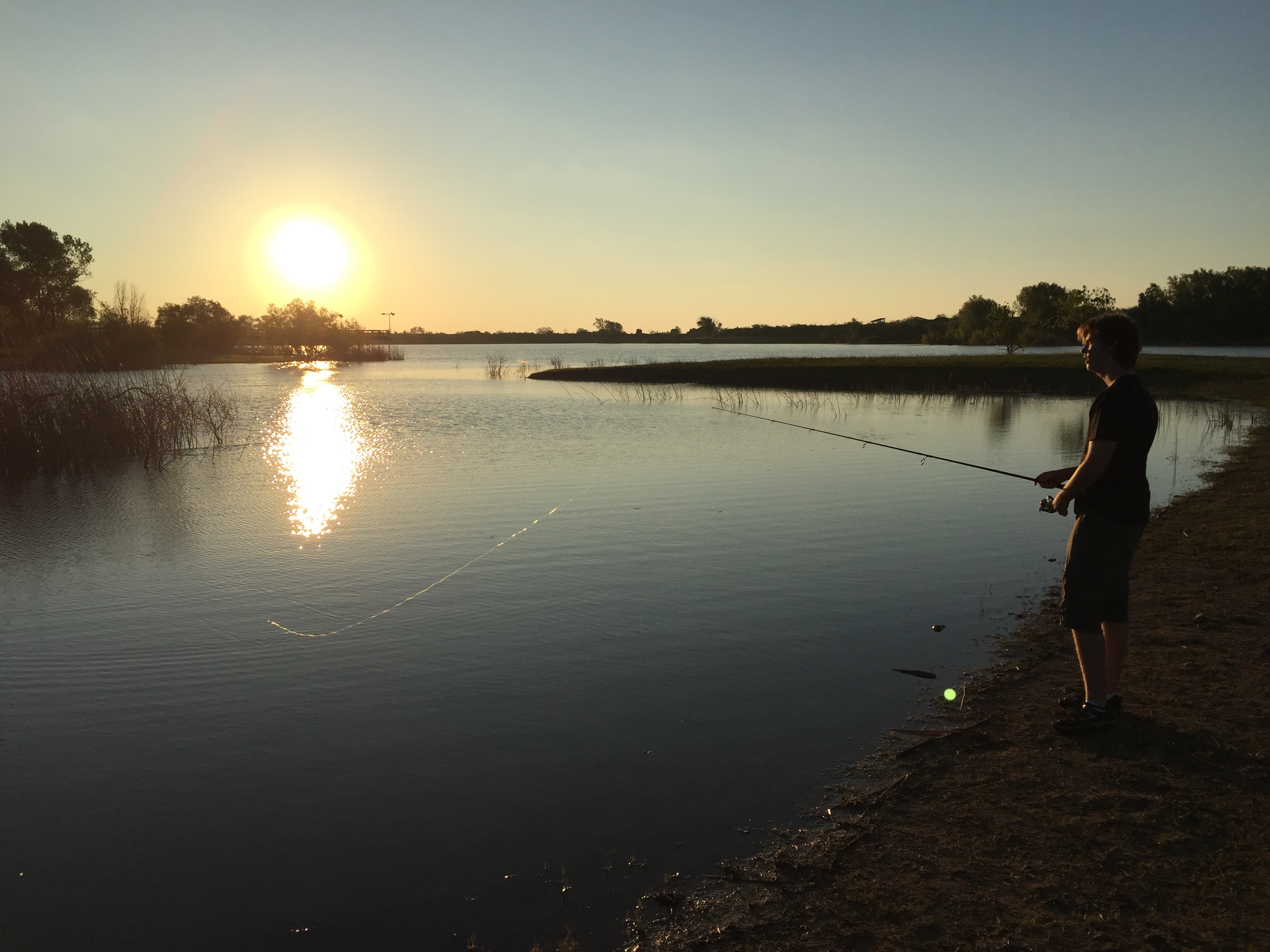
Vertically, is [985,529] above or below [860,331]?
below

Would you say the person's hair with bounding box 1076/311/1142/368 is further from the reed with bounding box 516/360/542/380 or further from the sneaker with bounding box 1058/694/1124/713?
the reed with bounding box 516/360/542/380

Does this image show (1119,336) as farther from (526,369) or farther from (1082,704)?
(526,369)

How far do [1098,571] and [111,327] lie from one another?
68671mm

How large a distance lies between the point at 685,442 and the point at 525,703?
644 inches

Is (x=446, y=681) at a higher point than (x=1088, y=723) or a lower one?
lower

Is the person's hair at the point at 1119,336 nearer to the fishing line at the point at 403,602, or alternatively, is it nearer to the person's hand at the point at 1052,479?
the person's hand at the point at 1052,479

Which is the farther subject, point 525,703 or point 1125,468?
point 525,703

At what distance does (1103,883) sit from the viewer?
11.6ft

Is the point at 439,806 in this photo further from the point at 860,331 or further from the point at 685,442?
the point at 860,331

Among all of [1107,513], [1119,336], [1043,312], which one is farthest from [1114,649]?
[1043,312]

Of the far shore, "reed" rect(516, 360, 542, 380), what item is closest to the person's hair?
the far shore

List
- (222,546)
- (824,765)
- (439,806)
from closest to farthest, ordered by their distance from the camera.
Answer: (439,806) < (824,765) < (222,546)

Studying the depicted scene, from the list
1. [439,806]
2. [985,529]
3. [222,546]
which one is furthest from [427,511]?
[439,806]

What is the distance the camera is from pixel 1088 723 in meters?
4.96
